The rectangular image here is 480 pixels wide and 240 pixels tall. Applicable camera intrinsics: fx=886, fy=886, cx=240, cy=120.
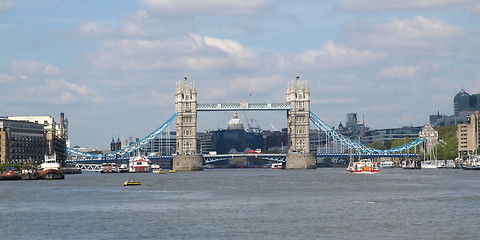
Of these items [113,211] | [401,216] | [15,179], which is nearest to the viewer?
[401,216]

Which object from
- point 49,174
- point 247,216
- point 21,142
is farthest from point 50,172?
point 247,216

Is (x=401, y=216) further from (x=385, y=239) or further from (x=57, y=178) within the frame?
(x=57, y=178)

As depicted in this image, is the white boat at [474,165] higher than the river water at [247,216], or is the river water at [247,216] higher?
the white boat at [474,165]

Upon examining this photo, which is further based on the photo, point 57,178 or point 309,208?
point 57,178

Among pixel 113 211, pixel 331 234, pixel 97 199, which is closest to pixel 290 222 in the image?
pixel 331 234

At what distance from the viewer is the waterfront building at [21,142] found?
172 meters

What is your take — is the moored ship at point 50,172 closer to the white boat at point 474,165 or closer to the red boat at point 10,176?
the red boat at point 10,176

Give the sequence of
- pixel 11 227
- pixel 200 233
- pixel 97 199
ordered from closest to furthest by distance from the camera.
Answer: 1. pixel 200 233
2. pixel 11 227
3. pixel 97 199

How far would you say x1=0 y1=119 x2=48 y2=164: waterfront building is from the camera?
172 meters

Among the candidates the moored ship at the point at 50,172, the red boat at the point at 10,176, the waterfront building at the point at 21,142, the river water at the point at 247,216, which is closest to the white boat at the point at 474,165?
the waterfront building at the point at 21,142

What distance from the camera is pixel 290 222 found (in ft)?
186

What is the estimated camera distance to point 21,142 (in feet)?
589

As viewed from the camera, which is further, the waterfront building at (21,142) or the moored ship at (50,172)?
the waterfront building at (21,142)

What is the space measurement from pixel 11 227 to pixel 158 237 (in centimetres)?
1113
